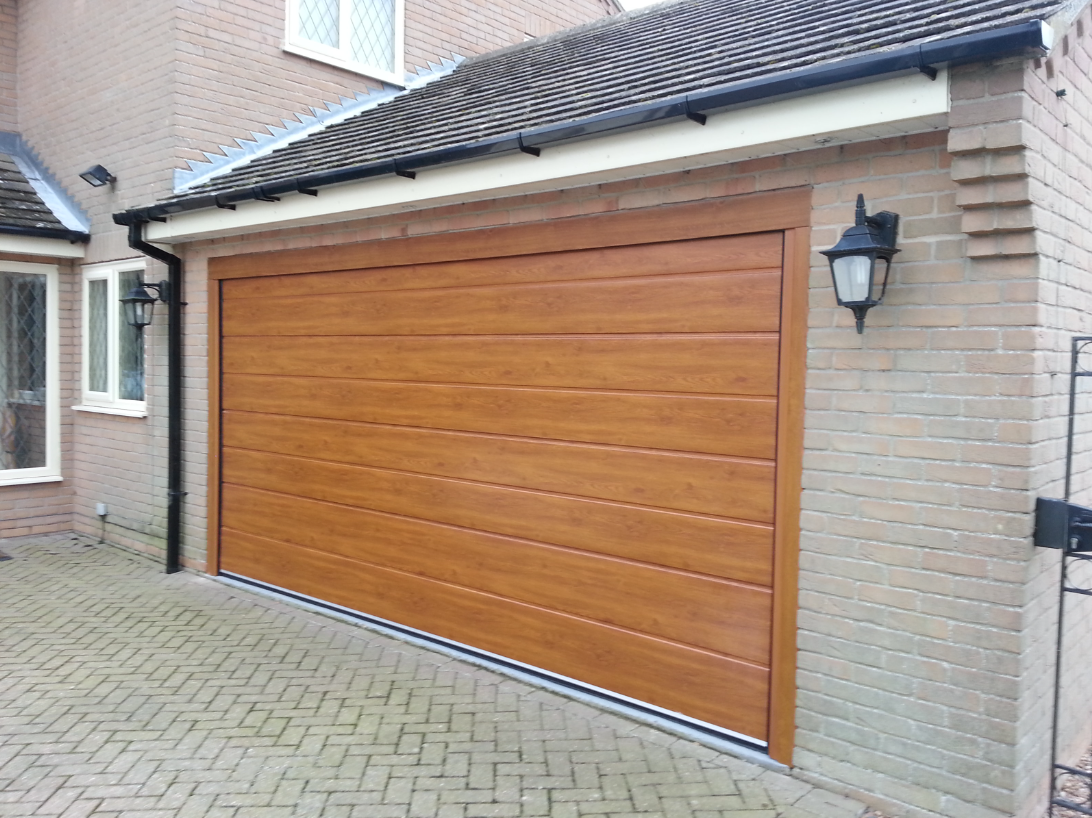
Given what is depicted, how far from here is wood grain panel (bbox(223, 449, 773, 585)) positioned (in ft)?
12.9

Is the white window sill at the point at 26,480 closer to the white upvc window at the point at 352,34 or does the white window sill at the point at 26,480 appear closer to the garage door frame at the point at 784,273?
the white upvc window at the point at 352,34

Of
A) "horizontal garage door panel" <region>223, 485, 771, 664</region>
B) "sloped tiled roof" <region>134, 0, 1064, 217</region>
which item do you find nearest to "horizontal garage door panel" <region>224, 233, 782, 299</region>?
"sloped tiled roof" <region>134, 0, 1064, 217</region>

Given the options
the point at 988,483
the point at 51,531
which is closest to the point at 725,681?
the point at 988,483

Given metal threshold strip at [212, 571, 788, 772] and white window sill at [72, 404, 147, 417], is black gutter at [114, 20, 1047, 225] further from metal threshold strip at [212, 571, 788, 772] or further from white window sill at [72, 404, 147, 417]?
white window sill at [72, 404, 147, 417]

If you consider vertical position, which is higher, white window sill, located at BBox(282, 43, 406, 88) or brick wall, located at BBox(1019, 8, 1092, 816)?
white window sill, located at BBox(282, 43, 406, 88)

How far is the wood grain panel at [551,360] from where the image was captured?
3881mm

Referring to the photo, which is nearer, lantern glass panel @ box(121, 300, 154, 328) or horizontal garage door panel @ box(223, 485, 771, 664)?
horizontal garage door panel @ box(223, 485, 771, 664)

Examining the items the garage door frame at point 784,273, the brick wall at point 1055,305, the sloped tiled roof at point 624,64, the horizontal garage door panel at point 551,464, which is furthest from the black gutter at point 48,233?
the brick wall at point 1055,305

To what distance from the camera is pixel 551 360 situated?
463 cm

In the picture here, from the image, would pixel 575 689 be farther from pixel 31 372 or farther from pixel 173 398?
pixel 31 372

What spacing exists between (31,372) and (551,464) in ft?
21.9

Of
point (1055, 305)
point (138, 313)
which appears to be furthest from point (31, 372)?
point (1055, 305)

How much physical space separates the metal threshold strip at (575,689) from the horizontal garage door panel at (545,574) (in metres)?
0.39

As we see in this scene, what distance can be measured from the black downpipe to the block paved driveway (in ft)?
4.31
